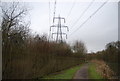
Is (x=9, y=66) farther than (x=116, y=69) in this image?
No

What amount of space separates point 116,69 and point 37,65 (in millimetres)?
6919

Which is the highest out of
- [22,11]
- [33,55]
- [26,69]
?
[22,11]

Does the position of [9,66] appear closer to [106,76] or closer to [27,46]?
[27,46]

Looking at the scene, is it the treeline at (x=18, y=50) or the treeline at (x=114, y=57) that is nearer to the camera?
the treeline at (x=18, y=50)

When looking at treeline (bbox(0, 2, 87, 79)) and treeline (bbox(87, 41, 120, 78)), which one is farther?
treeline (bbox(87, 41, 120, 78))

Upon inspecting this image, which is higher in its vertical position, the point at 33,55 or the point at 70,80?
the point at 33,55

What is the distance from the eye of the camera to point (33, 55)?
14.9 metres

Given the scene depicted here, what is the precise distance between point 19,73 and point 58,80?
4884mm

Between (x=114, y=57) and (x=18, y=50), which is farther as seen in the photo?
(x=114, y=57)

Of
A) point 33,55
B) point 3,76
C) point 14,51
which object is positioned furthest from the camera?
point 33,55

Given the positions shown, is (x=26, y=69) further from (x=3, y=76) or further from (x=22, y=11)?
(x=22, y=11)

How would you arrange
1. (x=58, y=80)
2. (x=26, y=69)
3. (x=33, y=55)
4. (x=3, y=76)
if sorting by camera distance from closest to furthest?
(x=3, y=76)
(x=26, y=69)
(x=33, y=55)
(x=58, y=80)

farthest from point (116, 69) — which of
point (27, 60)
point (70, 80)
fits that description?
point (27, 60)

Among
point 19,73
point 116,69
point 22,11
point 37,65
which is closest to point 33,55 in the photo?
point 37,65
